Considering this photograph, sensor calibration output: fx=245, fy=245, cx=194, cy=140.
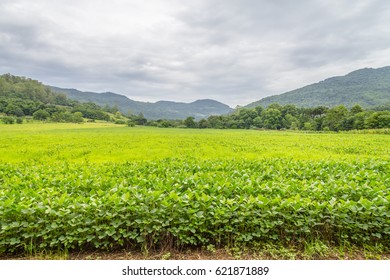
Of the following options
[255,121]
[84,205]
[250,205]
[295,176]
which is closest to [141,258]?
[84,205]

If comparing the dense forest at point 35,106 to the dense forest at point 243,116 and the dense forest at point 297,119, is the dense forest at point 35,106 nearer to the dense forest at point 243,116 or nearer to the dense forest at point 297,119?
the dense forest at point 243,116

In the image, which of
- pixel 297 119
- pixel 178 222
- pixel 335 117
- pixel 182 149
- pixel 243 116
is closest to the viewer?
pixel 178 222

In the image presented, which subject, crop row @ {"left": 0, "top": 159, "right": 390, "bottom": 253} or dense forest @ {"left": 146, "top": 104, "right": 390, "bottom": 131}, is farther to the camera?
dense forest @ {"left": 146, "top": 104, "right": 390, "bottom": 131}

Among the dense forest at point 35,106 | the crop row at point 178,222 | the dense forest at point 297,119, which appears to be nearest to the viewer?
the crop row at point 178,222

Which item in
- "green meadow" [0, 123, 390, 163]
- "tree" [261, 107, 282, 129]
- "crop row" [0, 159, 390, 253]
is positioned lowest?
"green meadow" [0, 123, 390, 163]

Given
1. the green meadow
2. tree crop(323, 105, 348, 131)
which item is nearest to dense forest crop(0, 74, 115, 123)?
the green meadow

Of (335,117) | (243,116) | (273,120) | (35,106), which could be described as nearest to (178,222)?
(335,117)

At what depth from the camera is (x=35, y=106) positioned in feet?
339

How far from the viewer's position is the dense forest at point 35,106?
306 ft

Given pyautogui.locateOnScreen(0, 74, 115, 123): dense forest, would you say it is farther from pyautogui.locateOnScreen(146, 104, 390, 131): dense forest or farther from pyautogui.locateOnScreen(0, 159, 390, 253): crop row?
pyautogui.locateOnScreen(0, 159, 390, 253): crop row

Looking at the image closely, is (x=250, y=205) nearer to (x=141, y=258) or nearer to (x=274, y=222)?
(x=274, y=222)

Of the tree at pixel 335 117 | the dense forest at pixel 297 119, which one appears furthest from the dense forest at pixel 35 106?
the tree at pixel 335 117

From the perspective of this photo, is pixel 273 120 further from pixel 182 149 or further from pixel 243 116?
pixel 182 149

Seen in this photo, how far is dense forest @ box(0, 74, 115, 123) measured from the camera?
306ft
